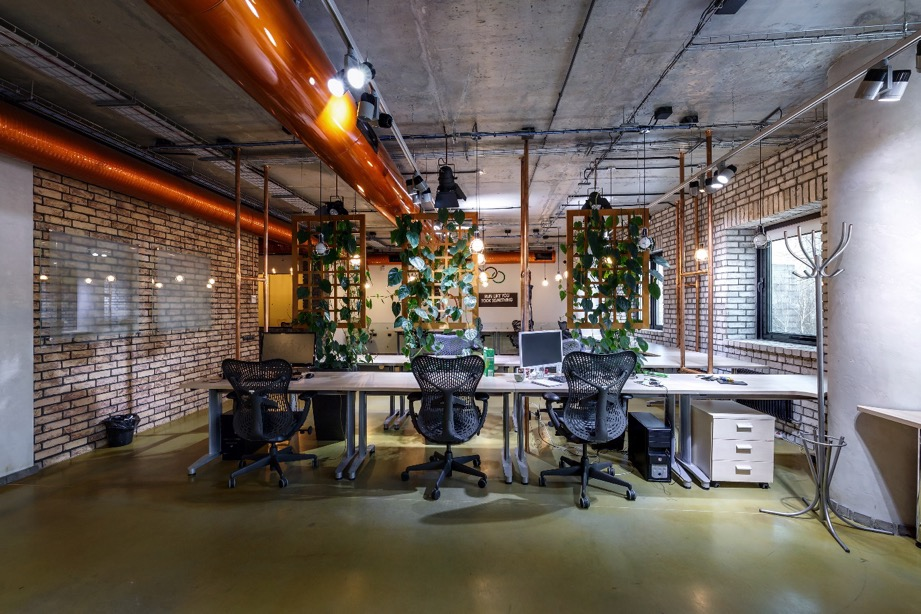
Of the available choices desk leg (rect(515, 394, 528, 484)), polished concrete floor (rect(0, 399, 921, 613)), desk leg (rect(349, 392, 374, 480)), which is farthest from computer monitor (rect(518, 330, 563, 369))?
desk leg (rect(349, 392, 374, 480))

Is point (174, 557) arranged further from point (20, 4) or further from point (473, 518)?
point (20, 4)

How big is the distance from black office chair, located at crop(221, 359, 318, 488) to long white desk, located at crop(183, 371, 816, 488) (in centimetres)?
25

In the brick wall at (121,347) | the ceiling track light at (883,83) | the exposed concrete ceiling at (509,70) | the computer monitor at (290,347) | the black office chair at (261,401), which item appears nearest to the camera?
the ceiling track light at (883,83)

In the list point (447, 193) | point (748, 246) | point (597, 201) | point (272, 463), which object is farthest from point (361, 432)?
point (748, 246)

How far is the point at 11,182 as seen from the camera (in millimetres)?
3402

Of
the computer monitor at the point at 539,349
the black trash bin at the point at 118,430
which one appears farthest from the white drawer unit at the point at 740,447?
the black trash bin at the point at 118,430

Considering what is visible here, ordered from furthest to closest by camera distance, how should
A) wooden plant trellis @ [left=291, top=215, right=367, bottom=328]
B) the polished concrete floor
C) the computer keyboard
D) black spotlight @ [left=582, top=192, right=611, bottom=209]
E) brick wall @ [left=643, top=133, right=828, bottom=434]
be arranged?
wooden plant trellis @ [left=291, top=215, right=367, bottom=328], black spotlight @ [left=582, top=192, right=611, bottom=209], brick wall @ [left=643, top=133, right=828, bottom=434], the computer keyboard, the polished concrete floor

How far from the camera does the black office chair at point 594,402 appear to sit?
292 centimetres

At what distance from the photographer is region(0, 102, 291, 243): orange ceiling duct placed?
9.91ft

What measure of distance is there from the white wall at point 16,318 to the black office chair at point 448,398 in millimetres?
3523

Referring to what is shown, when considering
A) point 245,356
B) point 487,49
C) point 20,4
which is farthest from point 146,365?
point 487,49

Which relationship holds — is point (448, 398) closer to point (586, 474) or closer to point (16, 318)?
point (586, 474)

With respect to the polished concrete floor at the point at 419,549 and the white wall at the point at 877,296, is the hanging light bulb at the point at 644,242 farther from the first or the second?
the polished concrete floor at the point at 419,549

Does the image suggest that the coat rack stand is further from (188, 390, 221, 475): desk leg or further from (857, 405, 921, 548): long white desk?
(188, 390, 221, 475): desk leg
